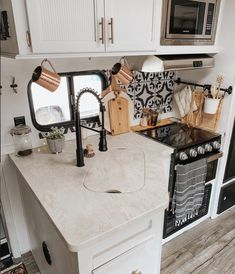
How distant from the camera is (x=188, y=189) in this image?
1.75 m

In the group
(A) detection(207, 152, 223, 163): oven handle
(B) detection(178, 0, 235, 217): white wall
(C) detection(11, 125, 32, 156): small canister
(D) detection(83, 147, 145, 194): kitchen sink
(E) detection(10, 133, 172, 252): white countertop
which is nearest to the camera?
(E) detection(10, 133, 172, 252): white countertop

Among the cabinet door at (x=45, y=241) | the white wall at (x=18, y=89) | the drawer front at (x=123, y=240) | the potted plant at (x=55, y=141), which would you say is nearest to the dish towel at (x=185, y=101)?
the white wall at (x=18, y=89)

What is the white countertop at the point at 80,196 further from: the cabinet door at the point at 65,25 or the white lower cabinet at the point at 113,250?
the cabinet door at the point at 65,25

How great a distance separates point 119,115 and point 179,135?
538 mm

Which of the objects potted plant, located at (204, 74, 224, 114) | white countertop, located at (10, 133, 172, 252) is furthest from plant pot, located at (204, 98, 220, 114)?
white countertop, located at (10, 133, 172, 252)

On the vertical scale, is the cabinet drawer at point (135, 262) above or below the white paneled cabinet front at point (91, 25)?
below

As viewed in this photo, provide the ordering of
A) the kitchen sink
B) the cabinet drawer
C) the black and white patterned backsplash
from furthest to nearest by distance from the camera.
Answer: the black and white patterned backsplash → the kitchen sink → the cabinet drawer

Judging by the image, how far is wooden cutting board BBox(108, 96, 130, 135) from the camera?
1.80 m

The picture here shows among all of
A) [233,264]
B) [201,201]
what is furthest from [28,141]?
[233,264]

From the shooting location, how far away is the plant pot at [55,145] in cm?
148

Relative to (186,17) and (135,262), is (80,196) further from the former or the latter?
(186,17)

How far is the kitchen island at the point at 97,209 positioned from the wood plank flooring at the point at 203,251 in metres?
0.69

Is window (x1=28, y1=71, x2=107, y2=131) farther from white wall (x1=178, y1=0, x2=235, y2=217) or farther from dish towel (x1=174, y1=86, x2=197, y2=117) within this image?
white wall (x1=178, y1=0, x2=235, y2=217)

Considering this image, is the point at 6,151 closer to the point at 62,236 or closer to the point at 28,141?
the point at 28,141
